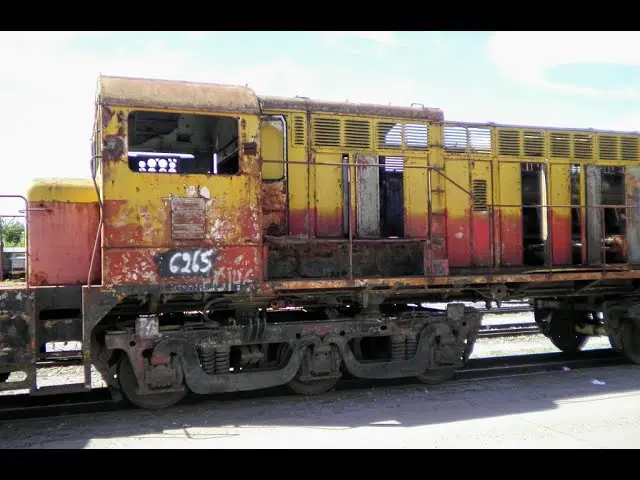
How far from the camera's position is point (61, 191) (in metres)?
6.41

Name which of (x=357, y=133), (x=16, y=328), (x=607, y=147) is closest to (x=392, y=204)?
(x=357, y=133)

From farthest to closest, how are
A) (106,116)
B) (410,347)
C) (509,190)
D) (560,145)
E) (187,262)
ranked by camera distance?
(560,145), (509,190), (410,347), (187,262), (106,116)

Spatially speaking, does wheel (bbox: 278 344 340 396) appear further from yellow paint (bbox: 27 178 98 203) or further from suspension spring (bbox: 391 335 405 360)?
yellow paint (bbox: 27 178 98 203)

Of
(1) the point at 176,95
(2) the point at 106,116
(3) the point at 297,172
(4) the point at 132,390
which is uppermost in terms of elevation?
(1) the point at 176,95

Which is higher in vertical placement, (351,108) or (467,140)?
(351,108)

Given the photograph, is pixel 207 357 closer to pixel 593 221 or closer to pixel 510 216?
pixel 510 216

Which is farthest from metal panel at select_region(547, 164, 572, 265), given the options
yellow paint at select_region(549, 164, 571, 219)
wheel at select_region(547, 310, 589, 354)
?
wheel at select_region(547, 310, 589, 354)

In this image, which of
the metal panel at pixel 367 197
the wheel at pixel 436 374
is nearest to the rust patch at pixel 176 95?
the metal panel at pixel 367 197

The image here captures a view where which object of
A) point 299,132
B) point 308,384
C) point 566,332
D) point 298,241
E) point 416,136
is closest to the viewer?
point 298,241

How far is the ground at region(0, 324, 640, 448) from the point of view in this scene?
17.3 feet

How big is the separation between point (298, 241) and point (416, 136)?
2678 mm
